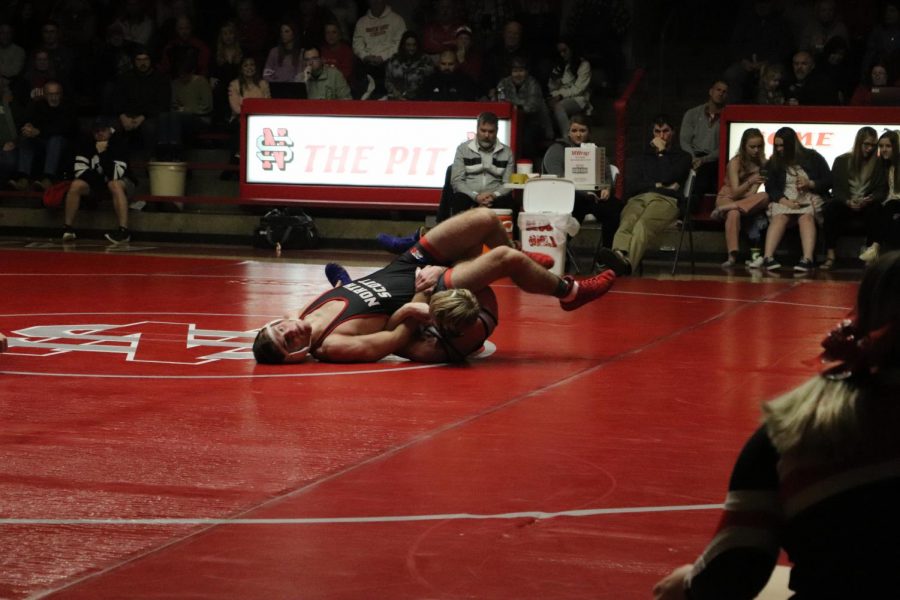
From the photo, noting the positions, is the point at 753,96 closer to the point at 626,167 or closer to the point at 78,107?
the point at 626,167

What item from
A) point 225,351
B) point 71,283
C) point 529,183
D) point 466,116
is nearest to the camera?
point 225,351

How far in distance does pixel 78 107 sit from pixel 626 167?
7085 mm

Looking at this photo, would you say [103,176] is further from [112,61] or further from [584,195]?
[584,195]

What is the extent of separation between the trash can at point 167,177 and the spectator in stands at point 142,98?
1.72 ft

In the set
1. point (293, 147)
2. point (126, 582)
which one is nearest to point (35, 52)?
point (293, 147)

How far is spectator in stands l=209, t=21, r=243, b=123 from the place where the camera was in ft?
53.6

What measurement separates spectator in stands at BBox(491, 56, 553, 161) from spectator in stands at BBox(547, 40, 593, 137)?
269 mm

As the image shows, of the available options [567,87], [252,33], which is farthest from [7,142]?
[567,87]

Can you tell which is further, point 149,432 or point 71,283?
point 71,283

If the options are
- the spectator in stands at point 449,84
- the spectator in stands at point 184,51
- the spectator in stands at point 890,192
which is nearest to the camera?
the spectator in stands at point 890,192

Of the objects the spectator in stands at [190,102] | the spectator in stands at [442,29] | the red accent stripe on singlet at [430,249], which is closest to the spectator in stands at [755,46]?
the spectator in stands at [442,29]

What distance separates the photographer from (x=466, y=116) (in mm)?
14180

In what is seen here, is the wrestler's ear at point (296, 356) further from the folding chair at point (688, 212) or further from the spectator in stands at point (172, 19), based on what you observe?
the spectator in stands at point (172, 19)

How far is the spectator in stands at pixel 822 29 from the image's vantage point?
48.7ft
